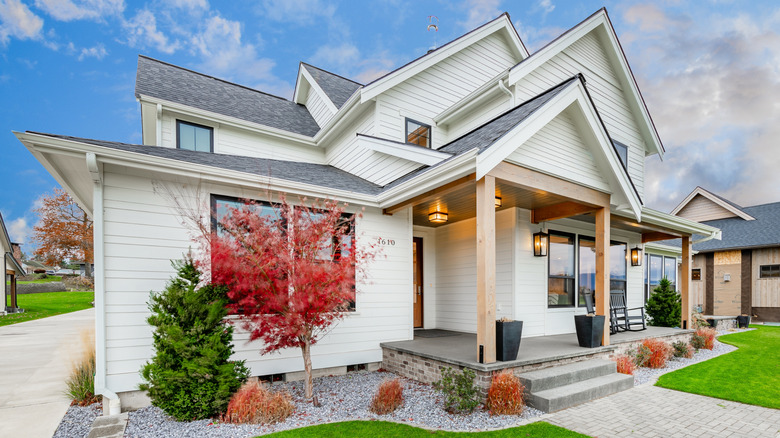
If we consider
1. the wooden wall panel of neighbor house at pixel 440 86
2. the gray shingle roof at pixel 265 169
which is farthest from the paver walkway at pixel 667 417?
the wooden wall panel of neighbor house at pixel 440 86

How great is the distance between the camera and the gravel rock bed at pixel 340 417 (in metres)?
3.95

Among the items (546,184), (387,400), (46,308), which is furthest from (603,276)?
(46,308)

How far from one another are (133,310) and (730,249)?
76.8 ft

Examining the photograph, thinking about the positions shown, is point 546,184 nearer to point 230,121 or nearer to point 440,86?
point 440,86

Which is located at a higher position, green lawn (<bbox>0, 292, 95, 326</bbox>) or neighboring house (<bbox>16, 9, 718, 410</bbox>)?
neighboring house (<bbox>16, 9, 718, 410</bbox>)

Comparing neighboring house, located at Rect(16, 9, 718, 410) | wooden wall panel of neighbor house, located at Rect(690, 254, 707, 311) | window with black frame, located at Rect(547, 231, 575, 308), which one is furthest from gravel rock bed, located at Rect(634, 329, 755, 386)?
wooden wall panel of neighbor house, located at Rect(690, 254, 707, 311)

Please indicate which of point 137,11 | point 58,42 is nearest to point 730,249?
point 137,11

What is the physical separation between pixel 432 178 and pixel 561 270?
5074 millimetres

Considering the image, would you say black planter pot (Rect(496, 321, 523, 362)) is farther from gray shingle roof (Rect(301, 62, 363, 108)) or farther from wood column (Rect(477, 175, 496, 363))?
gray shingle roof (Rect(301, 62, 363, 108))

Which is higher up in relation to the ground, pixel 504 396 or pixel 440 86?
pixel 440 86

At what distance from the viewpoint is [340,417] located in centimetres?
432

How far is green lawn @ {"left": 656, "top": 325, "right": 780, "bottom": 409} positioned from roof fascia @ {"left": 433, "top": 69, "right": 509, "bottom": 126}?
6.51 metres

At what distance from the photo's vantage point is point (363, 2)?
30109 mm

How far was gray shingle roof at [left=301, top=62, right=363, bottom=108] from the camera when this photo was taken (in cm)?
1040
